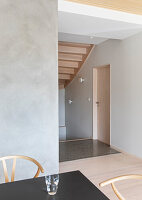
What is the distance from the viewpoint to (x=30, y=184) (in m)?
1.25

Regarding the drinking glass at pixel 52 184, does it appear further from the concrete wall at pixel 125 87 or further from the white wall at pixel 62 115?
the white wall at pixel 62 115

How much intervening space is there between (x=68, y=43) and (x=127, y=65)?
1.94m

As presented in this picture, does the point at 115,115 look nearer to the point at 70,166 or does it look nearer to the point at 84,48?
the point at 70,166

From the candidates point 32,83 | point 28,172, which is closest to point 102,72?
point 32,83

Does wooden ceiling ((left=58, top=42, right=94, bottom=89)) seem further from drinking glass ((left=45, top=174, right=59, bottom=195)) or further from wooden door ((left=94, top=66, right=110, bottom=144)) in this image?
drinking glass ((left=45, top=174, right=59, bottom=195))

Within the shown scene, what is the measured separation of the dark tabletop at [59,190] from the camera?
109cm

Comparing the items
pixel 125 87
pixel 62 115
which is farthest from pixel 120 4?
pixel 62 115

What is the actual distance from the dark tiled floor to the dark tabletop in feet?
8.21

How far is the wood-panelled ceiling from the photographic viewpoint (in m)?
2.78

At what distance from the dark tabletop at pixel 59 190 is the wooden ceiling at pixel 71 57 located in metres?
4.40

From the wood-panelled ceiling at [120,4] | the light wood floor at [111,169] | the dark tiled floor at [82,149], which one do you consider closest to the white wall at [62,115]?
the dark tiled floor at [82,149]

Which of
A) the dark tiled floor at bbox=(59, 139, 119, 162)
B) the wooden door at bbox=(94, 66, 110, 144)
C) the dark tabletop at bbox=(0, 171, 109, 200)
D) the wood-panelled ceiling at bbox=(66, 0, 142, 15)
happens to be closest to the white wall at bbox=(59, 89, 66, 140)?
the wooden door at bbox=(94, 66, 110, 144)

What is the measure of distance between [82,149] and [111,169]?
1222mm

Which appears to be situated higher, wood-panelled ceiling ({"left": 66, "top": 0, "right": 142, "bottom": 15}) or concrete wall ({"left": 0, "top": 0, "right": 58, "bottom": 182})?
wood-panelled ceiling ({"left": 66, "top": 0, "right": 142, "bottom": 15})
